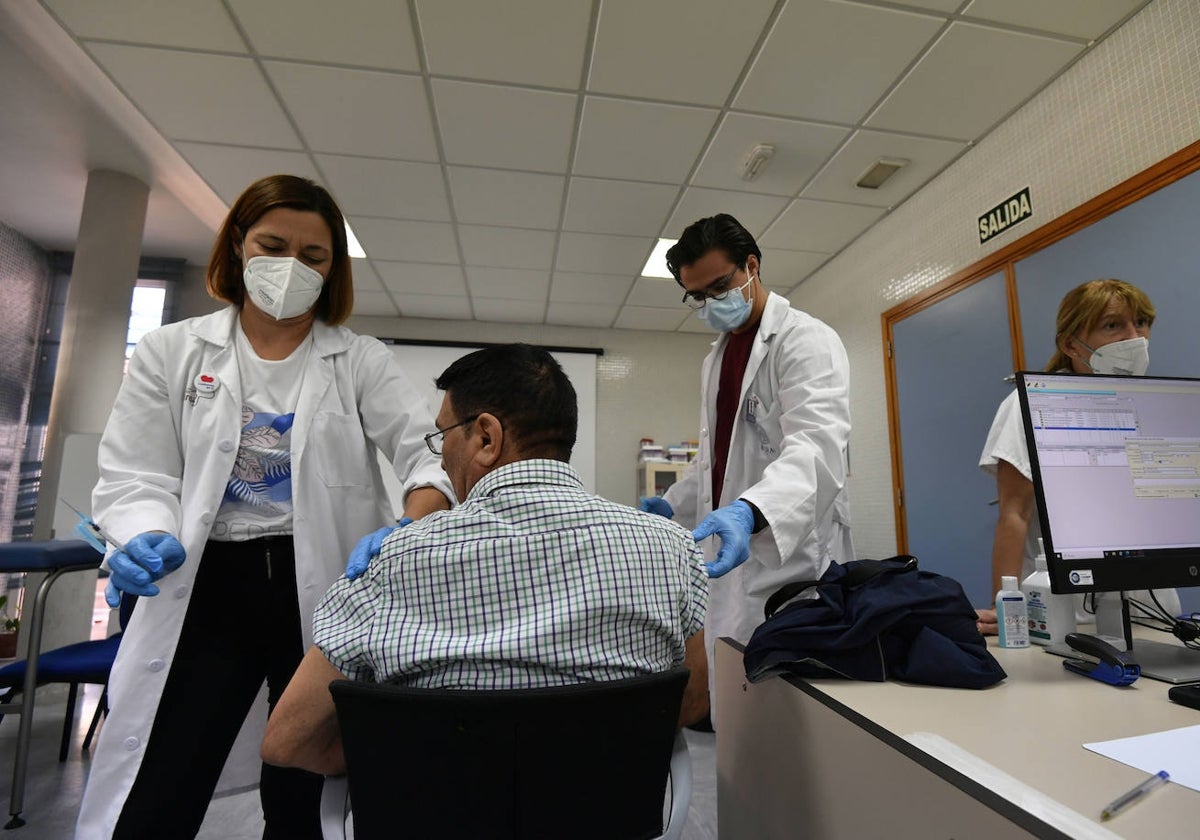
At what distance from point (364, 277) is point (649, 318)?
2.27 meters

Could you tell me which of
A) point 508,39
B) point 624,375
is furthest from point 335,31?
point 624,375

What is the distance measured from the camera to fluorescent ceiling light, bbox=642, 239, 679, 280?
3.70 metres

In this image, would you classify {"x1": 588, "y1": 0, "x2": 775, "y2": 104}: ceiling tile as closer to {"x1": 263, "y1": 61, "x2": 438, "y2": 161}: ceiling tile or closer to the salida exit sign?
{"x1": 263, "y1": 61, "x2": 438, "y2": 161}: ceiling tile

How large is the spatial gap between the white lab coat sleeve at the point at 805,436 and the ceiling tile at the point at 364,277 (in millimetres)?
3285

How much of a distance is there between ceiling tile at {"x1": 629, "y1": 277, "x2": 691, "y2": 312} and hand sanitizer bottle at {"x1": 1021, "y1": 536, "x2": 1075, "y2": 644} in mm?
3265

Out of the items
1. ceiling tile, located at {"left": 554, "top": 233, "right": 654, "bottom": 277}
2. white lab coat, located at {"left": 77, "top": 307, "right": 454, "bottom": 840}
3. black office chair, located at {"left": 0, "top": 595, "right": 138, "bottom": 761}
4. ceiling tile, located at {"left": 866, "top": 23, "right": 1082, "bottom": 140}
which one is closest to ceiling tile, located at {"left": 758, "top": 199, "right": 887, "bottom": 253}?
ceiling tile, located at {"left": 866, "top": 23, "right": 1082, "bottom": 140}

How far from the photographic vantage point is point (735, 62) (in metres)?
2.24

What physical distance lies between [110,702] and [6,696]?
1.86 m

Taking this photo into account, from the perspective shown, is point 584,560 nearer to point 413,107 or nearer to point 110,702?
point 110,702

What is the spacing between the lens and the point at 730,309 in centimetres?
161

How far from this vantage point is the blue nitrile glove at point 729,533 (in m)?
0.97

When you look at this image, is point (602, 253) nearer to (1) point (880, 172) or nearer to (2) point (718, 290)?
(1) point (880, 172)

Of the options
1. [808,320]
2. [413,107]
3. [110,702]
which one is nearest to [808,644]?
[808,320]

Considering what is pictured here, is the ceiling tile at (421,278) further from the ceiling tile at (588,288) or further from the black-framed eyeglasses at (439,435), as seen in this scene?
the black-framed eyeglasses at (439,435)
